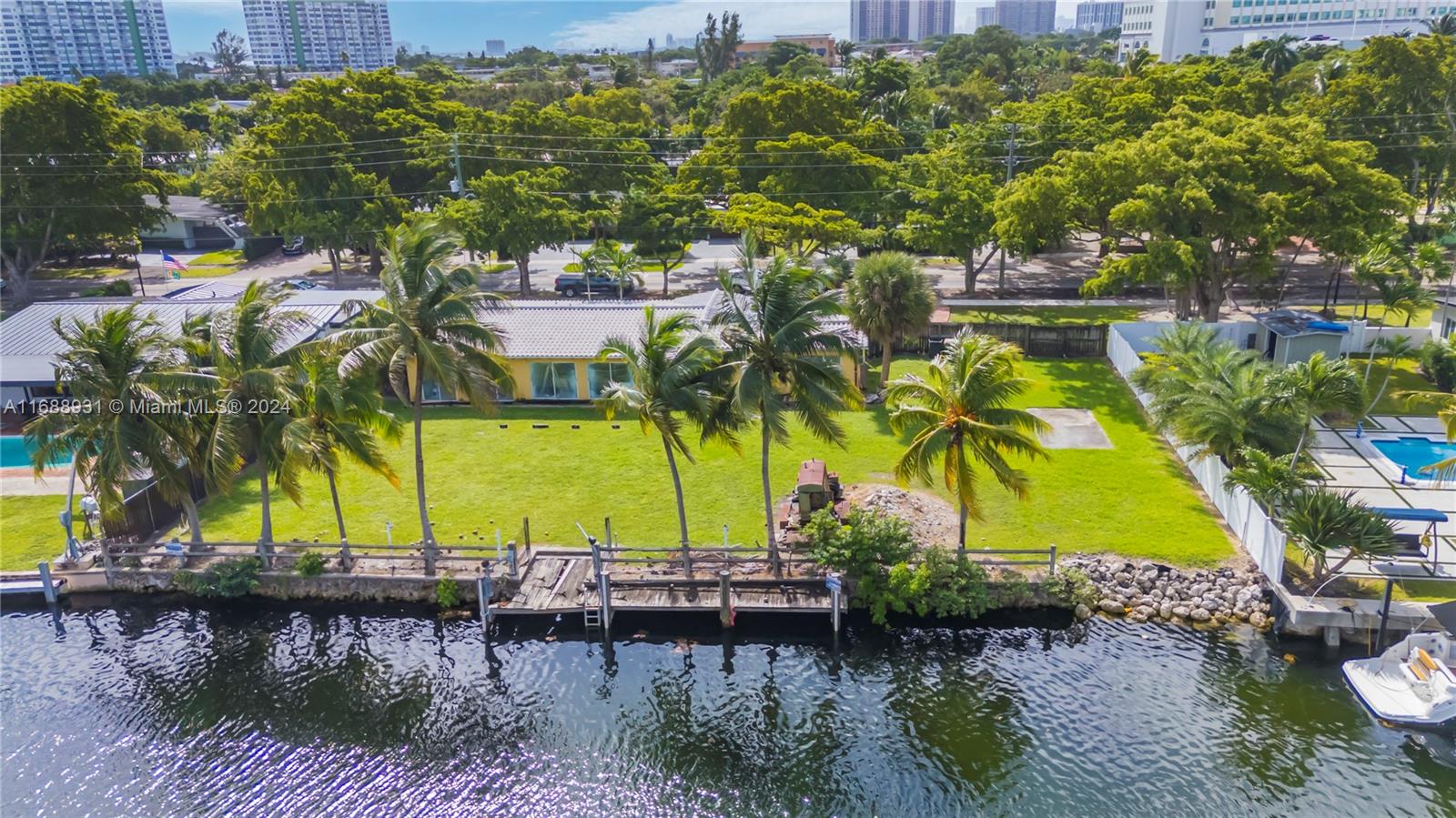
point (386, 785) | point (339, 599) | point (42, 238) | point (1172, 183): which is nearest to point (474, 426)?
point (339, 599)

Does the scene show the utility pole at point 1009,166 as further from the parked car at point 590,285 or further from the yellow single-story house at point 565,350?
the parked car at point 590,285

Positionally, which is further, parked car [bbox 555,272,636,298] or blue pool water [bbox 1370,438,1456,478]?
parked car [bbox 555,272,636,298]

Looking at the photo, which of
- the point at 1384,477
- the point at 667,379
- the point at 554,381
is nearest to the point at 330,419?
the point at 667,379

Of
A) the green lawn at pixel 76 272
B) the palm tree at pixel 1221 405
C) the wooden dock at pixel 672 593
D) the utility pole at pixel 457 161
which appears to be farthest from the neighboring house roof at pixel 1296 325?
the green lawn at pixel 76 272

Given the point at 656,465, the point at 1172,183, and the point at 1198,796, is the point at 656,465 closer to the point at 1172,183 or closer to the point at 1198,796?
the point at 1198,796

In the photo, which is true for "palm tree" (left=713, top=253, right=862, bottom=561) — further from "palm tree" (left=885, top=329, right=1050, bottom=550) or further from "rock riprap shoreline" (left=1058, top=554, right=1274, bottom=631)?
"rock riprap shoreline" (left=1058, top=554, right=1274, bottom=631)

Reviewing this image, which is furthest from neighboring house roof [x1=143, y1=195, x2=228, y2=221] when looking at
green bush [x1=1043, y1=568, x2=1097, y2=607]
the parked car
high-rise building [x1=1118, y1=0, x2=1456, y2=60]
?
high-rise building [x1=1118, y1=0, x2=1456, y2=60]
